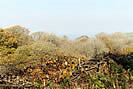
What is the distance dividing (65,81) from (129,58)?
2123 millimetres

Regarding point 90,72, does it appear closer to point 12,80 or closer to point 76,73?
point 76,73

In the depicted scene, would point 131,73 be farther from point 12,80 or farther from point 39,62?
point 12,80

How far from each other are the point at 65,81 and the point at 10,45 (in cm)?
358

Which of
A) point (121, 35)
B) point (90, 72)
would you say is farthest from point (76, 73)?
point (121, 35)

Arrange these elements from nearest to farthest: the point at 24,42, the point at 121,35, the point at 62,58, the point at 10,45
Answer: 1. the point at 62,58
2. the point at 10,45
3. the point at 24,42
4. the point at 121,35

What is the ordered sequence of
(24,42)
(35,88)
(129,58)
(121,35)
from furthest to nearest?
(121,35), (24,42), (129,58), (35,88)

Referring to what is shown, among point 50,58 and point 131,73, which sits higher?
point 50,58

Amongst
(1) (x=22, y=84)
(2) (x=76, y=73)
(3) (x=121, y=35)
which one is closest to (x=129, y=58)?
(2) (x=76, y=73)

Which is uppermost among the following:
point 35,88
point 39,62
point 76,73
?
point 39,62

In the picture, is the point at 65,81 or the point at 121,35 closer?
the point at 65,81

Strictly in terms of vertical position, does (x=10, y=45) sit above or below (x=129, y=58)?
above

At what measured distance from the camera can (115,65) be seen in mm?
3215

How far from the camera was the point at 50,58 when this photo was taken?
309 cm

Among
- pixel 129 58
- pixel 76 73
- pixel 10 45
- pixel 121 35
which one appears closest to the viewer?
pixel 76 73
